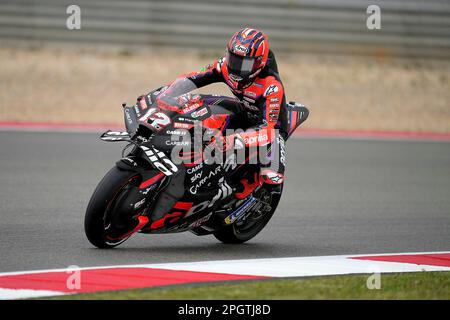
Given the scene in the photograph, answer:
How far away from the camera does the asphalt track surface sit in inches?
300

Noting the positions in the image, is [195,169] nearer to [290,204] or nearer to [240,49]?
[240,49]

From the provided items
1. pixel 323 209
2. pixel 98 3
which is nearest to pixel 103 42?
pixel 98 3

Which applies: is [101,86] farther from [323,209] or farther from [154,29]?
[323,209]

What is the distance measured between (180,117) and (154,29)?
14.1 meters

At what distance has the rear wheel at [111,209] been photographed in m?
7.02

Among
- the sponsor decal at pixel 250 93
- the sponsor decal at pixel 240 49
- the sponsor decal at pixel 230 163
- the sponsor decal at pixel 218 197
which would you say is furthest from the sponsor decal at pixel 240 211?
the sponsor decal at pixel 240 49

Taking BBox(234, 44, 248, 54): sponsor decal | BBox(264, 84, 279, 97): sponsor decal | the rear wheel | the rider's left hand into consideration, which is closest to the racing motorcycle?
the rear wheel

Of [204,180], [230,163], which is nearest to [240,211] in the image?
[230,163]

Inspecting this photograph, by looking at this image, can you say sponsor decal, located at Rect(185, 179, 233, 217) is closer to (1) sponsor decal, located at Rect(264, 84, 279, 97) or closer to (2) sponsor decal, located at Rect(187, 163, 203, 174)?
(2) sponsor decal, located at Rect(187, 163, 203, 174)

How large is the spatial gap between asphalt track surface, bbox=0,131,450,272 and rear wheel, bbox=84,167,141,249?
0.16 m

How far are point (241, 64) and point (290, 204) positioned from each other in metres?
3.30

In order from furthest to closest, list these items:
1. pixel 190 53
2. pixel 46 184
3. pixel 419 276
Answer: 1. pixel 190 53
2. pixel 46 184
3. pixel 419 276

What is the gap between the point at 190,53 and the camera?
845 inches

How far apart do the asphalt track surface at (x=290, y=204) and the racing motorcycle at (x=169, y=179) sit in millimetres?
241
